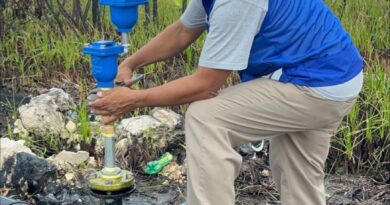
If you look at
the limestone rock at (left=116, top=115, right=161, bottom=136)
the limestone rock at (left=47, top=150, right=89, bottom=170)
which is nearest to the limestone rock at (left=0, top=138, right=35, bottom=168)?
the limestone rock at (left=47, top=150, right=89, bottom=170)

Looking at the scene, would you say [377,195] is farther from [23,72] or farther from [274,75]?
[23,72]

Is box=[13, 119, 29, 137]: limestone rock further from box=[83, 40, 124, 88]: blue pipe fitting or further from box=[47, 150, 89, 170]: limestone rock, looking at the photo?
box=[83, 40, 124, 88]: blue pipe fitting

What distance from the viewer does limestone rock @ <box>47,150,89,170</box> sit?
4.30 m

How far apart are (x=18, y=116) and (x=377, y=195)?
196cm

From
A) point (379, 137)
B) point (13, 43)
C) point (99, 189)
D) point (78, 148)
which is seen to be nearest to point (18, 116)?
point (78, 148)

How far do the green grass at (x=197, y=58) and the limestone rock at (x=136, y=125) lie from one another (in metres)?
0.18

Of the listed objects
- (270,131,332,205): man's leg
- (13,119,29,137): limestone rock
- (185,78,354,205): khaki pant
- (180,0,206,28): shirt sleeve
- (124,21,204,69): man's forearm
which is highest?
(180,0,206,28): shirt sleeve

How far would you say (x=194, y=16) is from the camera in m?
3.52

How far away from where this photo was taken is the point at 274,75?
3.19 metres

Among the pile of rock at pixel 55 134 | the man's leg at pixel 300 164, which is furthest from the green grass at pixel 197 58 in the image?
the man's leg at pixel 300 164

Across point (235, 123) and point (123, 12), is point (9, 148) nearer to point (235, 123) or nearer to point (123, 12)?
point (123, 12)

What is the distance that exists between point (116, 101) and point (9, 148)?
4.33ft

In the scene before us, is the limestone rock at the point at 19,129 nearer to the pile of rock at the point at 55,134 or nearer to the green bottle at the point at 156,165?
the pile of rock at the point at 55,134

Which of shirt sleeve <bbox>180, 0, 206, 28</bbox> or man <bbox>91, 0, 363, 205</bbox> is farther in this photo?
shirt sleeve <bbox>180, 0, 206, 28</bbox>
